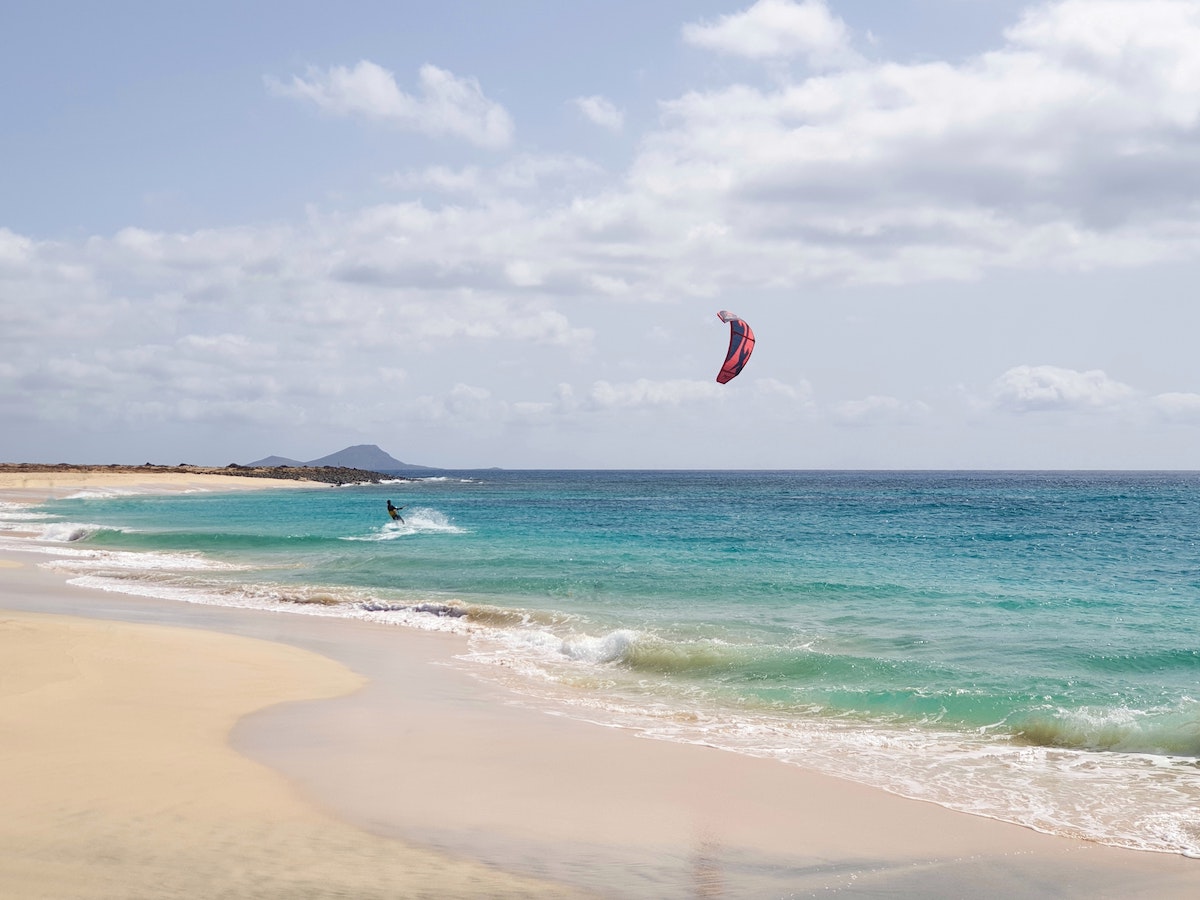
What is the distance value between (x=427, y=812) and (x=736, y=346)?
17.2 metres

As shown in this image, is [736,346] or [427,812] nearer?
[427,812]

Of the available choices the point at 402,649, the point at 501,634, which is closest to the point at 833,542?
the point at 501,634

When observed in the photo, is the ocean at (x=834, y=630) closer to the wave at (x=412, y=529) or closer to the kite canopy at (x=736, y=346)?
the wave at (x=412, y=529)

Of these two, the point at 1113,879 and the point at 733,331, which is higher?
the point at 733,331

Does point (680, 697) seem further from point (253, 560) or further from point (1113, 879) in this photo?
point (253, 560)

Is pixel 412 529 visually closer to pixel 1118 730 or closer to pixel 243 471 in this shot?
pixel 1118 730

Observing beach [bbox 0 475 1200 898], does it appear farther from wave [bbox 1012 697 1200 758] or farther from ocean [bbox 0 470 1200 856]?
wave [bbox 1012 697 1200 758]

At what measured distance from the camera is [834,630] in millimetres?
15531

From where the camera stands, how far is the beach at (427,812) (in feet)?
17.1

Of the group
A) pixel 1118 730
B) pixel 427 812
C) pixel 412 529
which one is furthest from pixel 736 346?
pixel 412 529

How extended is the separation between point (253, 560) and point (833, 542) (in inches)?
797

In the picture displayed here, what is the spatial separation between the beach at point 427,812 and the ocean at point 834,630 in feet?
2.90

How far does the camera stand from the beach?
206 inches

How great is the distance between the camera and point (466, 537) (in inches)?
1401
